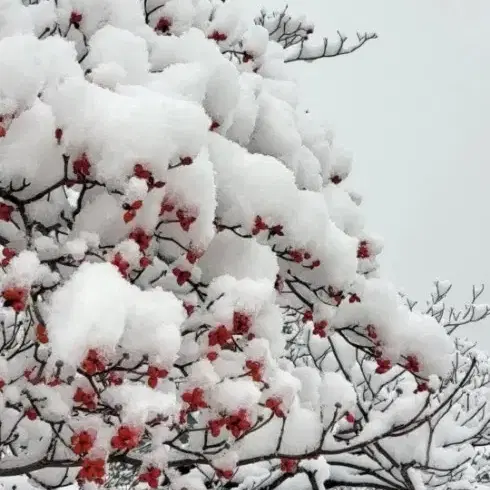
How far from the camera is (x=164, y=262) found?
288 centimetres

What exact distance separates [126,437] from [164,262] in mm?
929

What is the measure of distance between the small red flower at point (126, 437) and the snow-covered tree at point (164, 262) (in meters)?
0.03

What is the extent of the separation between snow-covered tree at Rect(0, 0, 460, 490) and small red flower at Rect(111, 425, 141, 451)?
0.11ft

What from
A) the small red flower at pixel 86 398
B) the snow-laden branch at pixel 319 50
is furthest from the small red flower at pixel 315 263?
the snow-laden branch at pixel 319 50

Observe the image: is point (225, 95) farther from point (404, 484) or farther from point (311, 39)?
point (311, 39)

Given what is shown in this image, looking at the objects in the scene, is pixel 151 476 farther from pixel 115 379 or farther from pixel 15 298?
pixel 15 298

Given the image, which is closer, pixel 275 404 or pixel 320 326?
pixel 275 404

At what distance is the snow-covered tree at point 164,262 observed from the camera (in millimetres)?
2172

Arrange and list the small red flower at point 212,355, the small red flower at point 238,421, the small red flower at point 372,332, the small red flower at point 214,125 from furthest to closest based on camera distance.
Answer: the small red flower at point 372,332
the small red flower at point 214,125
the small red flower at point 212,355
the small red flower at point 238,421

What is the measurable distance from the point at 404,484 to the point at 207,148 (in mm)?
2271

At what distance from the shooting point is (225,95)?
296 centimetres

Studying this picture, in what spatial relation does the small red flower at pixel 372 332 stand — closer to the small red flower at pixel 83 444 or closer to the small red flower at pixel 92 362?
the small red flower at pixel 83 444

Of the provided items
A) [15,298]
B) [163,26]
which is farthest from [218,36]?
[15,298]

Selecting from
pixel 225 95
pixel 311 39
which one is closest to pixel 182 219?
pixel 225 95
